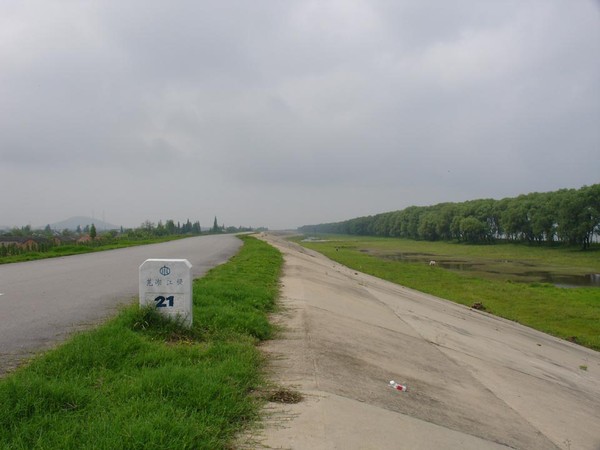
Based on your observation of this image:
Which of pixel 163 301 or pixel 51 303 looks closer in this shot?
pixel 163 301

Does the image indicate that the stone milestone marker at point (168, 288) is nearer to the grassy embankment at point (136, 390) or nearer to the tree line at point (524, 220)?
the grassy embankment at point (136, 390)

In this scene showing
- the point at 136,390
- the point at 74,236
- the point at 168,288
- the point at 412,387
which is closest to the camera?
the point at 136,390

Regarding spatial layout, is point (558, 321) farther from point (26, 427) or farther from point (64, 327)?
point (26, 427)

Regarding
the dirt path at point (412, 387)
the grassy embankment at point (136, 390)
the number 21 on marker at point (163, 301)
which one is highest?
the number 21 on marker at point (163, 301)

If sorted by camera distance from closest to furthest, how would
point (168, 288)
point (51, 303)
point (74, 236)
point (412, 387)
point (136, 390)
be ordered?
1. point (136, 390)
2. point (412, 387)
3. point (168, 288)
4. point (51, 303)
5. point (74, 236)

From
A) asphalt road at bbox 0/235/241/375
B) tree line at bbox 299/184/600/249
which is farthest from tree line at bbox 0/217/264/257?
tree line at bbox 299/184/600/249

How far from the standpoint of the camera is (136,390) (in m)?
4.14

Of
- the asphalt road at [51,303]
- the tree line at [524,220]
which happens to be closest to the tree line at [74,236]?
the asphalt road at [51,303]

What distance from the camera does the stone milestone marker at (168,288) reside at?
21.3ft

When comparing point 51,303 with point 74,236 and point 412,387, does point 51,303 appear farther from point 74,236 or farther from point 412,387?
point 74,236

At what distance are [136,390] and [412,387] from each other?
3818mm

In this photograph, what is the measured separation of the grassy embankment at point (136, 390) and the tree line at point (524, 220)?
74504mm

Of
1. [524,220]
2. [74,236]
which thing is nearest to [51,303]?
[74,236]

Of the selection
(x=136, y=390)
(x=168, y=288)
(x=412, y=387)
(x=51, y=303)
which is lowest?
(x=412, y=387)
